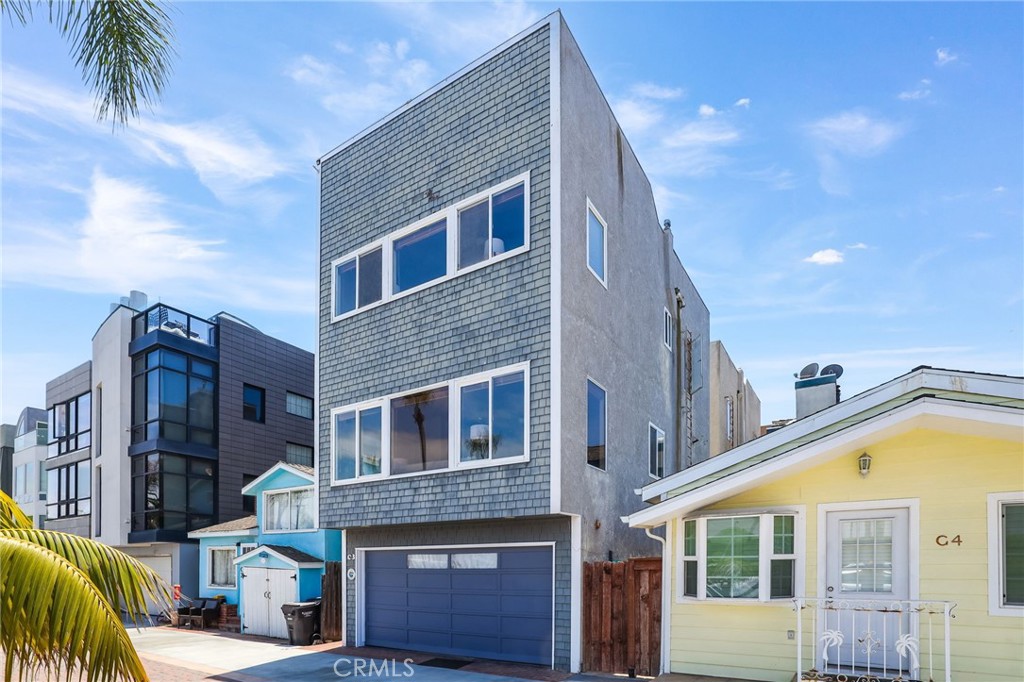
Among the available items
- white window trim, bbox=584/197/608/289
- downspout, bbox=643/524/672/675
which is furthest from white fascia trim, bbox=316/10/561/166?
downspout, bbox=643/524/672/675

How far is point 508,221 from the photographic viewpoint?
40.1ft

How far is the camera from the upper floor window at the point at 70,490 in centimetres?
2617

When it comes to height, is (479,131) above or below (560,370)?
above

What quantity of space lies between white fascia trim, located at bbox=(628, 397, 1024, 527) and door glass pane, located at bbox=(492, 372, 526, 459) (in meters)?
2.18

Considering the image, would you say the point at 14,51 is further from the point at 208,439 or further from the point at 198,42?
the point at 208,439

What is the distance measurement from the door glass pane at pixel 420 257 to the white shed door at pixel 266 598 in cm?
738

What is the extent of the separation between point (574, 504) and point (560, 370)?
1.97 meters

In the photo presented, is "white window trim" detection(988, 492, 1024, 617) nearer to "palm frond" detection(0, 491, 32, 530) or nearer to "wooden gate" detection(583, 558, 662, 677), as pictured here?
"wooden gate" detection(583, 558, 662, 677)

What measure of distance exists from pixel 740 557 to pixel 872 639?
1.66m

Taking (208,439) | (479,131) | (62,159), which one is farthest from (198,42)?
(208,439)

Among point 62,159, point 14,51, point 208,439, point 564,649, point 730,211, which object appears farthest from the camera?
point 208,439

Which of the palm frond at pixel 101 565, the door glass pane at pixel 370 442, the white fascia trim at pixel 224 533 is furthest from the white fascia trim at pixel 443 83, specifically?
the palm frond at pixel 101 565

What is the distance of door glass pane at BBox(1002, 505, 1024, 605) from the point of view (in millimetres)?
8078

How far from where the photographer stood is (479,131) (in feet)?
42.0
